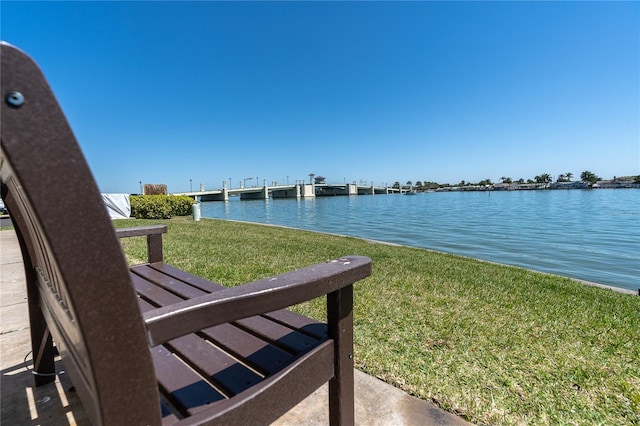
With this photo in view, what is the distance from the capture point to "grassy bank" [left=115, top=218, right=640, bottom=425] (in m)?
1.51

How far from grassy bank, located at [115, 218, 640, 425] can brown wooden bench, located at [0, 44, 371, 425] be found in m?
0.85

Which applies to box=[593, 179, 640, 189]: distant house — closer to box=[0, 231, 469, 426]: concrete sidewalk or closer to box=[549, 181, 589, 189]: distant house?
box=[549, 181, 589, 189]: distant house

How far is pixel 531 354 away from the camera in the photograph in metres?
1.99

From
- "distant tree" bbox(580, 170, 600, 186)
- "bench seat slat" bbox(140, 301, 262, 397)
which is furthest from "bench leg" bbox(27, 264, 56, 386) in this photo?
"distant tree" bbox(580, 170, 600, 186)

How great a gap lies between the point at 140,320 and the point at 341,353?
2.22 ft

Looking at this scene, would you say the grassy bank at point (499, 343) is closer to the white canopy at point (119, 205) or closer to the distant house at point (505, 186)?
the white canopy at point (119, 205)

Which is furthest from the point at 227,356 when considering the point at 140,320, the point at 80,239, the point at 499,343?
the point at 499,343

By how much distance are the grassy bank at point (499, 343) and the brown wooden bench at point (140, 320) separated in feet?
2.78

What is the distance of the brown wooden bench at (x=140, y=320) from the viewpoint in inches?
16.3

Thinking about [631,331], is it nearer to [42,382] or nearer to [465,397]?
[465,397]

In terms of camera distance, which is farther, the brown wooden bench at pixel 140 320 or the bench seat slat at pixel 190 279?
the bench seat slat at pixel 190 279

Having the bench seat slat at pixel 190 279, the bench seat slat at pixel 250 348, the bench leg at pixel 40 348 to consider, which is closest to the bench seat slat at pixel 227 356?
the bench seat slat at pixel 250 348

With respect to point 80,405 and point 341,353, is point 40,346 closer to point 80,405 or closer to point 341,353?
point 80,405

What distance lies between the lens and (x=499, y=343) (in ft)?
6.99
